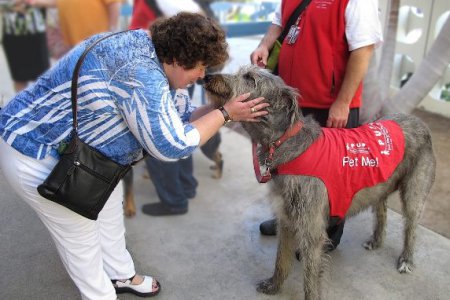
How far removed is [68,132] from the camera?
2.01 metres

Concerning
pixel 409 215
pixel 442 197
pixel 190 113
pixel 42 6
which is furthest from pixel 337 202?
pixel 42 6

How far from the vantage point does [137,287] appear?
2.89 meters

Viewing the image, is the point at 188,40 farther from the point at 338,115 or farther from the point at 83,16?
the point at 83,16

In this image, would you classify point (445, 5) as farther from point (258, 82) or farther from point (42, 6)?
point (42, 6)

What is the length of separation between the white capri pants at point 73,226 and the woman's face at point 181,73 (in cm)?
73

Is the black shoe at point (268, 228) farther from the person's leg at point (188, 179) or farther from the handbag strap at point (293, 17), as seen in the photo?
the handbag strap at point (293, 17)

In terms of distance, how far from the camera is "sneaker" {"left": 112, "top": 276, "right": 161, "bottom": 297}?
114 inches

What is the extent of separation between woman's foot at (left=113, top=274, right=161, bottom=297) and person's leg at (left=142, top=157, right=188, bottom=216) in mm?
1061

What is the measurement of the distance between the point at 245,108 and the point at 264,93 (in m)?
0.24

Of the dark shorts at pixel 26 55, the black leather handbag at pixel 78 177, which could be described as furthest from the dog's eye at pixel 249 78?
the dark shorts at pixel 26 55

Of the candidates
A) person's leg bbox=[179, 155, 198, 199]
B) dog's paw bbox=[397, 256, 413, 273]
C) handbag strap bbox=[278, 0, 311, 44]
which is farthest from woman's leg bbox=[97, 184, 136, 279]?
dog's paw bbox=[397, 256, 413, 273]

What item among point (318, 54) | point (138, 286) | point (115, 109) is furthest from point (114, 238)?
point (318, 54)

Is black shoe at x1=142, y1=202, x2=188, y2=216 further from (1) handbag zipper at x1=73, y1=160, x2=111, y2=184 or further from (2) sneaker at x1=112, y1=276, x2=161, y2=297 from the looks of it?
(1) handbag zipper at x1=73, y1=160, x2=111, y2=184

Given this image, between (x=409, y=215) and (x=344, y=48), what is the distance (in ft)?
4.47
